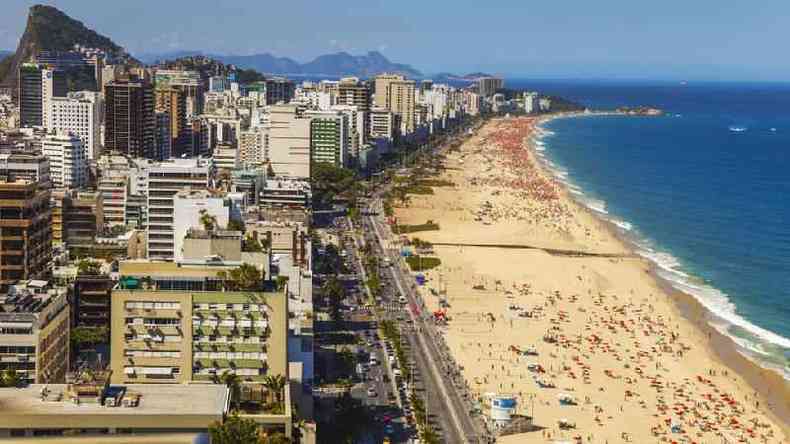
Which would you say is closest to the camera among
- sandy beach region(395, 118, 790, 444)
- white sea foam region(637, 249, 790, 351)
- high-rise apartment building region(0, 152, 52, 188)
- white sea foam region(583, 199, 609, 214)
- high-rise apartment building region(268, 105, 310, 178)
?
sandy beach region(395, 118, 790, 444)

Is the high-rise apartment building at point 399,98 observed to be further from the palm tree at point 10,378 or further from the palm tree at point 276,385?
the palm tree at point 276,385

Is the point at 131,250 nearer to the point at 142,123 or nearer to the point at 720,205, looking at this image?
the point at 142,123

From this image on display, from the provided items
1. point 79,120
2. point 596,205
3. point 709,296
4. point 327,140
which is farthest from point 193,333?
point 327,140

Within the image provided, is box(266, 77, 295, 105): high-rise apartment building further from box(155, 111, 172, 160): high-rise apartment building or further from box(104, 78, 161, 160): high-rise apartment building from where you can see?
box(104, 78, 161, 160): high-rise apartment building

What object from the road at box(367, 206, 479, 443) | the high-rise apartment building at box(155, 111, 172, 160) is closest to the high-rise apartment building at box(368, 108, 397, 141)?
the high-rise apartment building at box(155, 111, 172, 160)

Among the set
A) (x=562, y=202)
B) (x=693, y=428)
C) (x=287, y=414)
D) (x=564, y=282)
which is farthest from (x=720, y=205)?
(x=287, y=414)

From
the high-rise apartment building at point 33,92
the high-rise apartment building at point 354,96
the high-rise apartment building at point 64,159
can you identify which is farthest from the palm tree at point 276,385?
the high-rise apartment building at point 354,96
